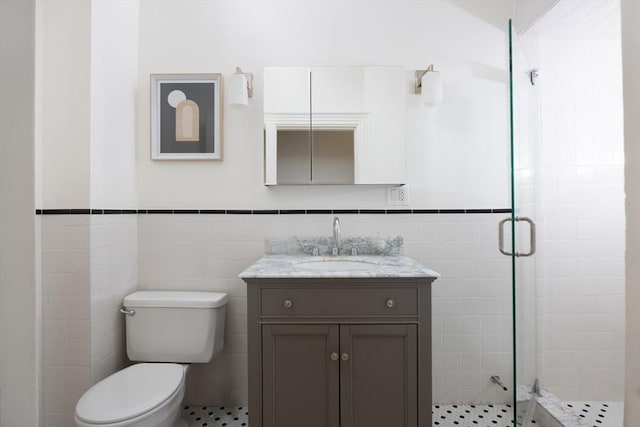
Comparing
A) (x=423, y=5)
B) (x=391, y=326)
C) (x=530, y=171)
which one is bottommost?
(x=391, y=326)

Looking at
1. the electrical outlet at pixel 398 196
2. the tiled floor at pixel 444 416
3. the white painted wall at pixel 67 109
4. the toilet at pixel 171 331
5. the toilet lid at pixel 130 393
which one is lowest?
the tiled floor at pixel 444 416

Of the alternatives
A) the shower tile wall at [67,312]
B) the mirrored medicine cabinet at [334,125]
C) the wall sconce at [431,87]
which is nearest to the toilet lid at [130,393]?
the shower tile wall at [67,312]

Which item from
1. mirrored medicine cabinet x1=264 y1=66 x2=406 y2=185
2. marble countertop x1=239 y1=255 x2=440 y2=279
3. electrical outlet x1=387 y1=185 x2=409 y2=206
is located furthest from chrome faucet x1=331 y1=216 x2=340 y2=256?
electrical outlet x1=387 y1=185 x2=409 y2=206

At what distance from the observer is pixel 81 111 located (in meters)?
1.49

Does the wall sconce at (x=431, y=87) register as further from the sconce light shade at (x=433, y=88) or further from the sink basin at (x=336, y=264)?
the sink basin at (x=336, y=264)

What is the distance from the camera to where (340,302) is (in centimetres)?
133

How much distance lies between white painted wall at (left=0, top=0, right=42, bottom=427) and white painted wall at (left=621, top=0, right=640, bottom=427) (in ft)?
4.32

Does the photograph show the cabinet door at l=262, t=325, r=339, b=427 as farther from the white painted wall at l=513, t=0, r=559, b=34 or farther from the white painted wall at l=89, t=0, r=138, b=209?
the white painted wall at l=513, t=0, r=559, b=34

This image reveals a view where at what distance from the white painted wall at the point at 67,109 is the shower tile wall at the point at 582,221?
2195 mm

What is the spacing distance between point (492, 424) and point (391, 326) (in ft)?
3.21

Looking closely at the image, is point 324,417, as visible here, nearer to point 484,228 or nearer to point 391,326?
point 391,326

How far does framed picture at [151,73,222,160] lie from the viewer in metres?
1.85

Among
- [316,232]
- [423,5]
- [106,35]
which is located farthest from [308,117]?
[106,35]

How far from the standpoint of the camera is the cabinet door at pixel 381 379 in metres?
1.30
